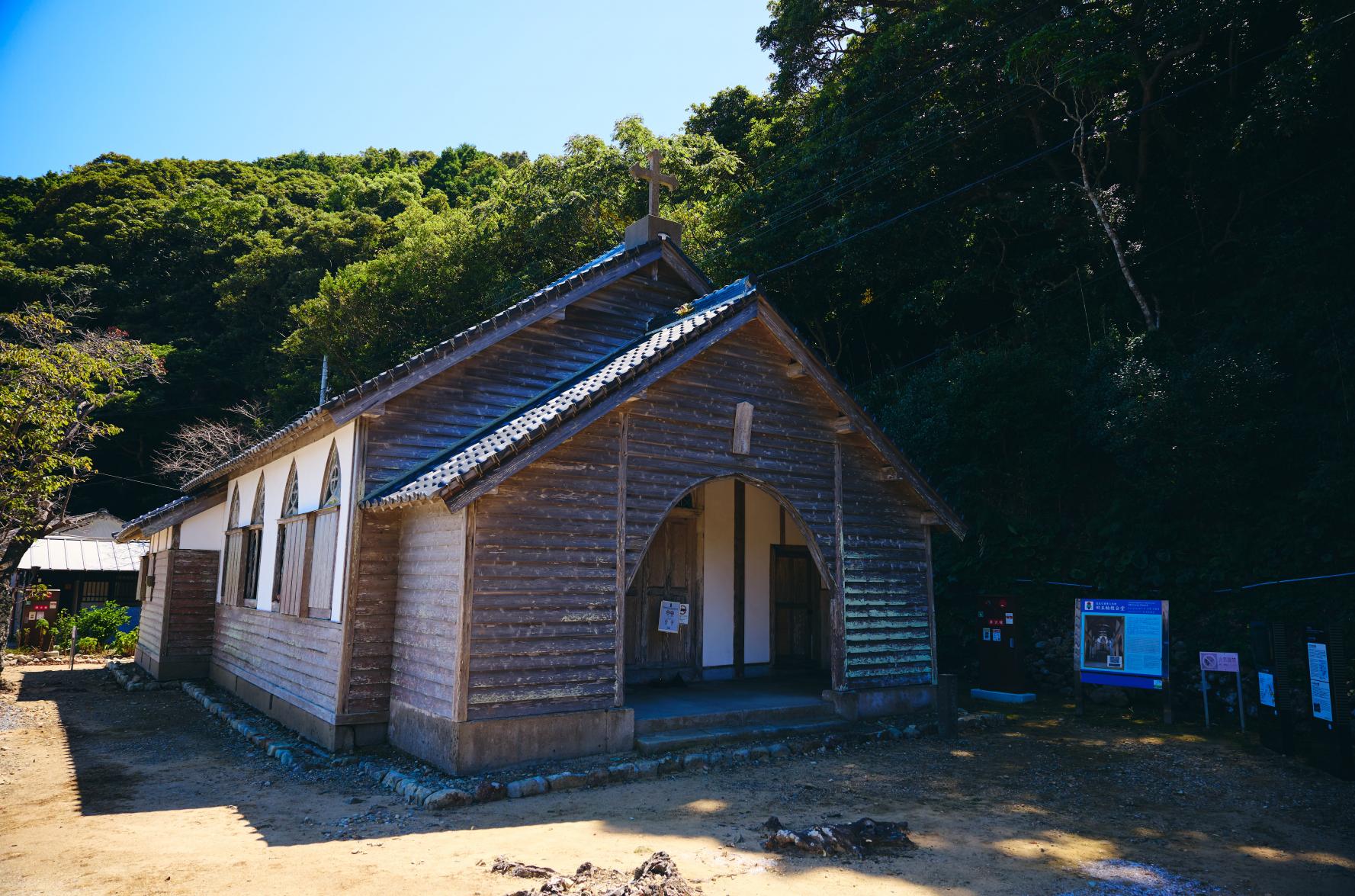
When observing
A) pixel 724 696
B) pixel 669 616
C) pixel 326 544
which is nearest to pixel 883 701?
pixel 724 696

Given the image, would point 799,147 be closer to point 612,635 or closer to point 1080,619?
point 1080,619

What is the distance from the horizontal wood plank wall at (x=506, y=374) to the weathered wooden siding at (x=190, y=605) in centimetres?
942

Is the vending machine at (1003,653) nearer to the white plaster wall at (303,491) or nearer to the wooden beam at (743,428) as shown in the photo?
the wooden beam at (743,428)

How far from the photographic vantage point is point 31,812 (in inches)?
330

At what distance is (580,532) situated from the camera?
10.0 meters

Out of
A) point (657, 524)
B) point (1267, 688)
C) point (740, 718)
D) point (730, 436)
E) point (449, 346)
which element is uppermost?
point (449, 346)

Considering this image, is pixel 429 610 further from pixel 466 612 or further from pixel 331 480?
pixel 331 480

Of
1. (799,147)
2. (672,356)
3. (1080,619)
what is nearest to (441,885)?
(672,356)

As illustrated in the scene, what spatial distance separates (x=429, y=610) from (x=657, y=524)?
9.54 ft

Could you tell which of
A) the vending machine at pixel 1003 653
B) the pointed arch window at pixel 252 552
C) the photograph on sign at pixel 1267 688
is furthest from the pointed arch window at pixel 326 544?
the photograph on sign at pixel 1267 688

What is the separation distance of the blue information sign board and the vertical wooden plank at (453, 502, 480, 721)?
9574 mm

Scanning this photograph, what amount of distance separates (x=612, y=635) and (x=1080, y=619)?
7857mm

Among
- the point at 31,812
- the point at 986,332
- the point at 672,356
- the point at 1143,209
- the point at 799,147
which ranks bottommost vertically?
the point at 31,812

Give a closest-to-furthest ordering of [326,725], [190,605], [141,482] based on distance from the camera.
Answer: [326,725] → [190,605] → [141,482]
